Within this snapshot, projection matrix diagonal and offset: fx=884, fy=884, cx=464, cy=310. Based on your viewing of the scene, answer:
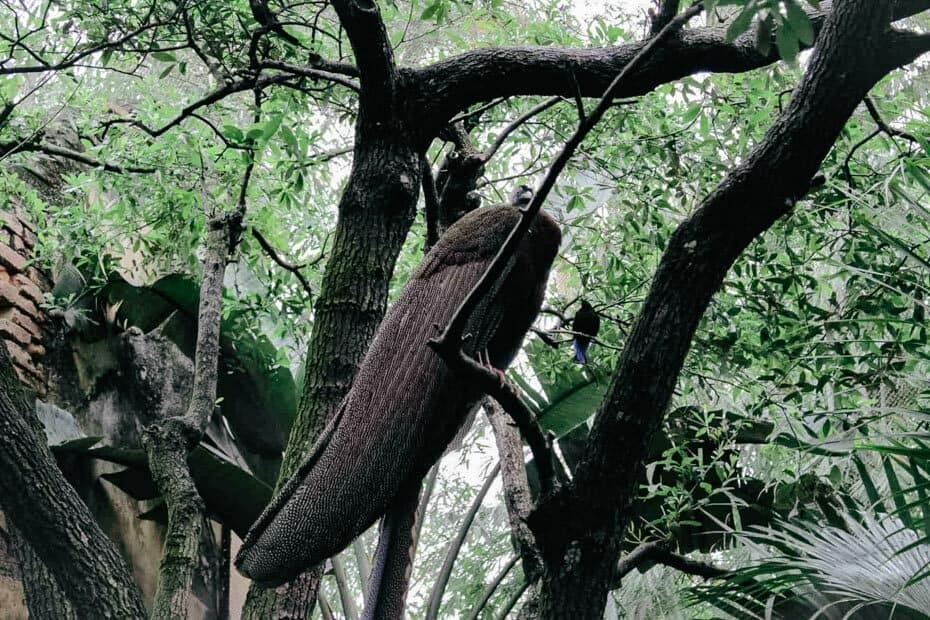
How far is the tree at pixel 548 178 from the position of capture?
182 cm

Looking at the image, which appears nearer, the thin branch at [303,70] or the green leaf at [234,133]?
the thin branch at [303,70]

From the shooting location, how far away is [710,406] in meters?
3.23

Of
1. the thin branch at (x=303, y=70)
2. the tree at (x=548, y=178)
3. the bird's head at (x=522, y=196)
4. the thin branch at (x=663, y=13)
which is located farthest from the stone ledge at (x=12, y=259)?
the thin branch at (x=663, y=13)

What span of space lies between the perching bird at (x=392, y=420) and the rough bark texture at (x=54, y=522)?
841mm

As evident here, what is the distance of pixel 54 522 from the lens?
2371 mm

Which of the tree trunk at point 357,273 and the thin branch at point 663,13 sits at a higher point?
the thin branch at point 663,13

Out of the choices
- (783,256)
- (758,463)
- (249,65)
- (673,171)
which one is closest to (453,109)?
(249,65)

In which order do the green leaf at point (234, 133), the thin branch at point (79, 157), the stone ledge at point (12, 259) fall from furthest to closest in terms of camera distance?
the stone ledge at point (12, 259)
the thin branch at point (79, 157)
the green leaf at point (234, 133)

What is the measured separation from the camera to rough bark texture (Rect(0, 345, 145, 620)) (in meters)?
2.36

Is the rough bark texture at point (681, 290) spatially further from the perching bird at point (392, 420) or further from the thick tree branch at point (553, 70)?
the thick tree branch at point (553, 70)

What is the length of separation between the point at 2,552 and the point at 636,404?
307 centimetres

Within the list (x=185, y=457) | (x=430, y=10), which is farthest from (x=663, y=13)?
(x=185, y=457)

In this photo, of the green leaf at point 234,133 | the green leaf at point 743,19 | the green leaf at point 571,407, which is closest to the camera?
the green leaf at point 743,19

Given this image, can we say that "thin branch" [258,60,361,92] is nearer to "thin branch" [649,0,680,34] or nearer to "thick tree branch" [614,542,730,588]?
"thin branch" [649,0,680,34]
